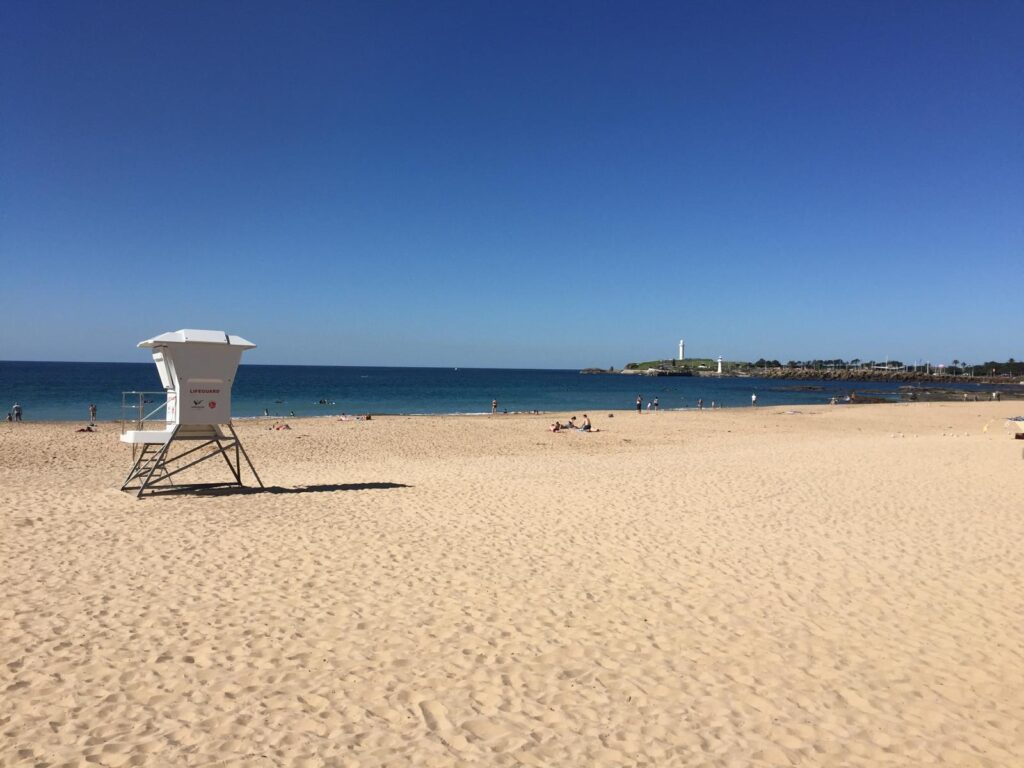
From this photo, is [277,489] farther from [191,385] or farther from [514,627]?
[514,627]

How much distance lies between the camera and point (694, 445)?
24.0 metres

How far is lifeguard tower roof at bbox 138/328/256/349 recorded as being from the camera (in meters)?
11.6

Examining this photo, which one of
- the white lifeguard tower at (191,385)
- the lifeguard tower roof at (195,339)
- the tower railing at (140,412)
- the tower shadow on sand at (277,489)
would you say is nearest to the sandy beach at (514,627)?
the tower shadow on sand at (277,489)

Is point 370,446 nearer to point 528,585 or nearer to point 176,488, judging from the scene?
point 176,488

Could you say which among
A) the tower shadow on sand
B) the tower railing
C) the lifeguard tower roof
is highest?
the lifeguard tower roof

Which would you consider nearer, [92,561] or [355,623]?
[355,623]

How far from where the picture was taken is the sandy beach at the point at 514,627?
409 centimetres

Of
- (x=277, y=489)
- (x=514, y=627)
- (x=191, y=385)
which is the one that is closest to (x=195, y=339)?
(x=191, y=385)

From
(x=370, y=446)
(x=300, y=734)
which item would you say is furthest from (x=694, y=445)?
(x=300, y=734)

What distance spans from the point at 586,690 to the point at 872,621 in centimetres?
329

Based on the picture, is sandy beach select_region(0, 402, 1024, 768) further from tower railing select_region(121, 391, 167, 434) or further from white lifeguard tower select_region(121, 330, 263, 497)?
tower railing select_region(121, 391, 167, 434)

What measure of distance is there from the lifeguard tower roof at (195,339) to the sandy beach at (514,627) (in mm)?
2941

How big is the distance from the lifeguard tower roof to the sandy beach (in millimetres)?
2941

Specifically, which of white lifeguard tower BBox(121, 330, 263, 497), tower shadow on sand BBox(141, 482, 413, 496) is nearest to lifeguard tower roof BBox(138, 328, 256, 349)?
white lifeguard tower BBox(121, 330, 263, 497)
